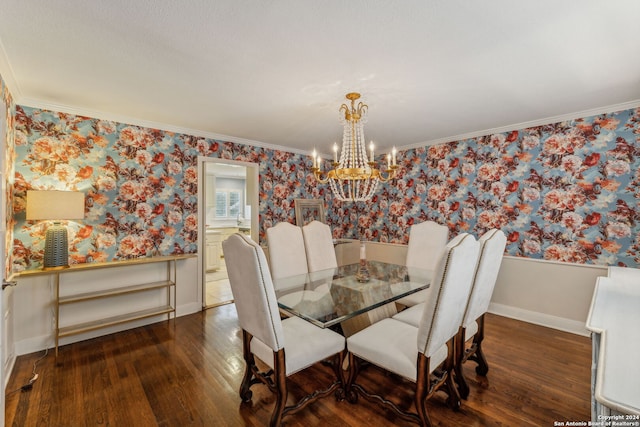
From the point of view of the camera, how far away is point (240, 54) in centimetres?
186

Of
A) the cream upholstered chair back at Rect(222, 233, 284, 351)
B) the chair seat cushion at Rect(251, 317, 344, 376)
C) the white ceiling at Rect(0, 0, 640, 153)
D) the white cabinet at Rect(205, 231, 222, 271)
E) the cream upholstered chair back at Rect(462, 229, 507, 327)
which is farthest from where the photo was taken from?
the white cabinet at Rect(205, 231, 222, 271)

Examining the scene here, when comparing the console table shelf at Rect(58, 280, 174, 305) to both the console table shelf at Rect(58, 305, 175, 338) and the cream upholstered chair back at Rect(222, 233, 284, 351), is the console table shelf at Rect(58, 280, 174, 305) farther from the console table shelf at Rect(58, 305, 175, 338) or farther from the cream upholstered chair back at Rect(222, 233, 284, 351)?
A: the cream upholstered chair back at Rect(222, 233, 284, 351)

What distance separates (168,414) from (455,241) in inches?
83.3

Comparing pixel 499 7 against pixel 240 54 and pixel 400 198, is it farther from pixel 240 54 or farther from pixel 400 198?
pixel 400 198

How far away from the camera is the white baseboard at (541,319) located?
302 cm

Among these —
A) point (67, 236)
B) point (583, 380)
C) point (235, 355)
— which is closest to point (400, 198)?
point (583, 380)

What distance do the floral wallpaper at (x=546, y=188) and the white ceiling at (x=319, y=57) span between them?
1.01 feet

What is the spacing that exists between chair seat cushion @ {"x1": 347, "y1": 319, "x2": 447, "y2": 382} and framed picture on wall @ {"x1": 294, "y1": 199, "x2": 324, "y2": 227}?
2858 millimetres

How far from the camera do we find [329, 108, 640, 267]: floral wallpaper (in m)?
2.83

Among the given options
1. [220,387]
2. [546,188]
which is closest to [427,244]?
[546,188]

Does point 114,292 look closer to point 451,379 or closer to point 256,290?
point 256,290

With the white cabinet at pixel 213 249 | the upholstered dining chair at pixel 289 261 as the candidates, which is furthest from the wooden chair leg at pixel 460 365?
the white cabinet at pixel 213 249

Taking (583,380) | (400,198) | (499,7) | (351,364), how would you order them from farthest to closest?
(400,198)
(583,380)
(351,364)
(499,7)

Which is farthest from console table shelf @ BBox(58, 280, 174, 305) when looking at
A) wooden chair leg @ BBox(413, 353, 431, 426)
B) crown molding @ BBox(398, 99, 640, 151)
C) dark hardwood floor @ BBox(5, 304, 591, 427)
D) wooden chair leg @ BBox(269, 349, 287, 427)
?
crown molding @ BBox(398, 99, 640, 151)
